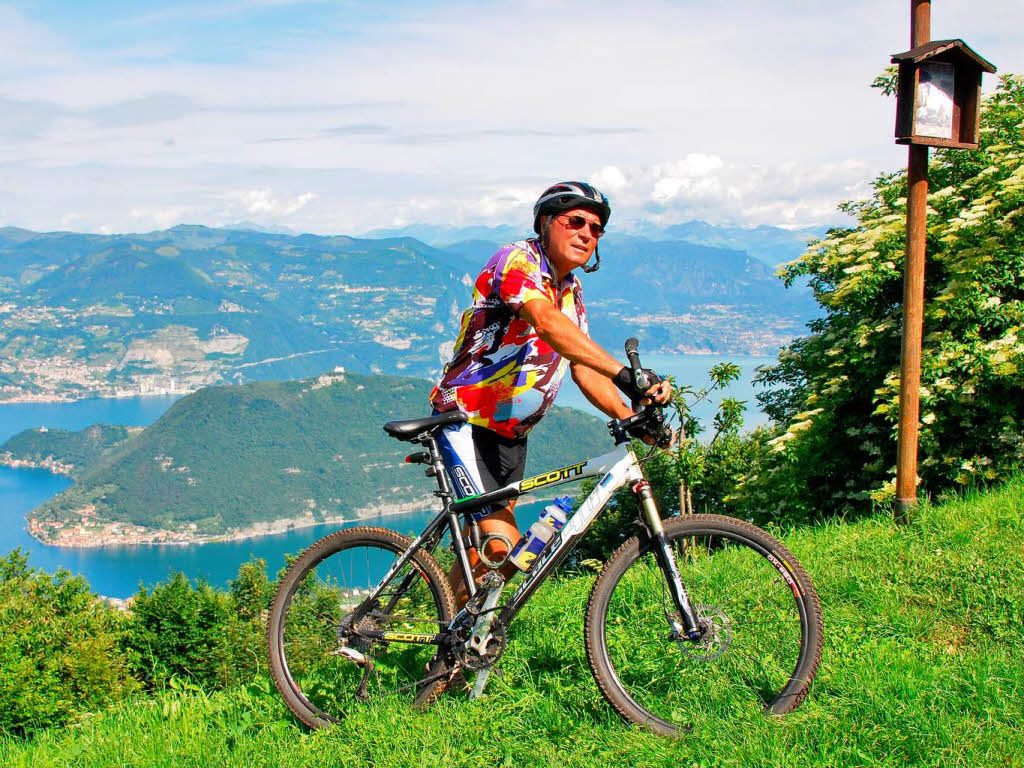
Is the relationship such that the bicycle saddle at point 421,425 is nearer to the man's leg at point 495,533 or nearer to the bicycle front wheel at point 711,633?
the man's leg at point 495,533

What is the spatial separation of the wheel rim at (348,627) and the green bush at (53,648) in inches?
431

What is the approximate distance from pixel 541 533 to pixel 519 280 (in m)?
1.06

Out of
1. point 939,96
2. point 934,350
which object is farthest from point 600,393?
point 934,350

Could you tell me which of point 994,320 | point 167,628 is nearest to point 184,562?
point 167,628

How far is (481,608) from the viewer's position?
3.52 m

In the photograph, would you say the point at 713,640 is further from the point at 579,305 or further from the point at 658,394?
the point at 579,305

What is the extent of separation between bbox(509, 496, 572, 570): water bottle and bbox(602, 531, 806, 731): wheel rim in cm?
36

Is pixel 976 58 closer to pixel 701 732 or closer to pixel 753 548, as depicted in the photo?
pixel 753 548

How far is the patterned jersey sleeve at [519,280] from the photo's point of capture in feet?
10.8

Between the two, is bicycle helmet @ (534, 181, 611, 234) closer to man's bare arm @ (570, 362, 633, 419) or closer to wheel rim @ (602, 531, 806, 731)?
man's bare arm @ (570, 362, 633, 419)

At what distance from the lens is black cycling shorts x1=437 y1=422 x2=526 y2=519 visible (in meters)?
3.65

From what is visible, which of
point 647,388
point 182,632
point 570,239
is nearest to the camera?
point 647,388

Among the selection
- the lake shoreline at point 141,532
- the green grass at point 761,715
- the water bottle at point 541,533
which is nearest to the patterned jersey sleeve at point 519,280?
the water bottle at point 541,533

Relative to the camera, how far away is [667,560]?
3.18 m
